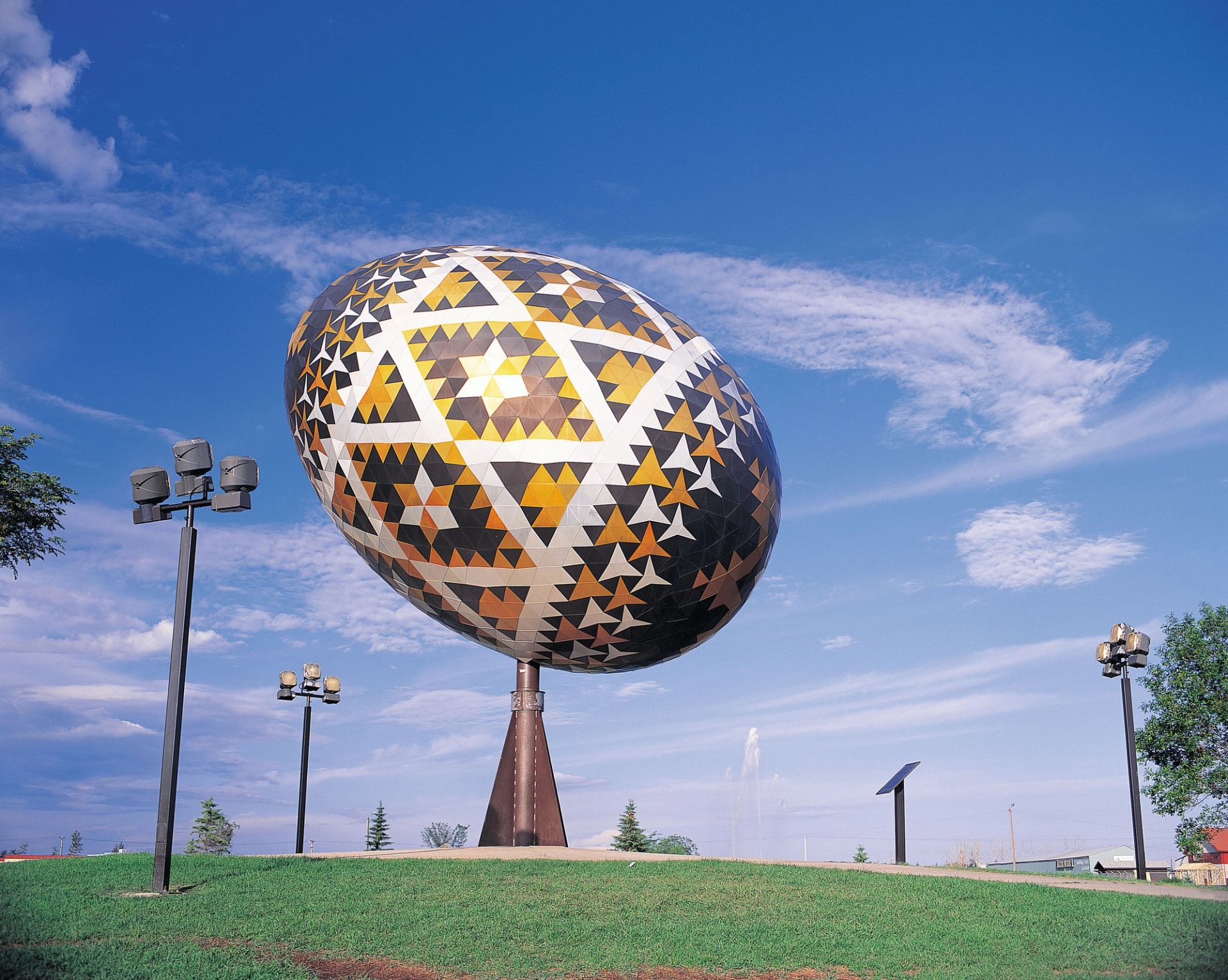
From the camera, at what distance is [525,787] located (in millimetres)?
25906

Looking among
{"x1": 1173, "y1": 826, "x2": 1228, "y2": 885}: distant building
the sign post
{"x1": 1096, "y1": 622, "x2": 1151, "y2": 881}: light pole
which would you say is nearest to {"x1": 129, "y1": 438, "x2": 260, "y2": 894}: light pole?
the sign post

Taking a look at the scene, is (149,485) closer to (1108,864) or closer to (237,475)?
(237,475)

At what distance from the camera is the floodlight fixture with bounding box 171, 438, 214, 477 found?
1658 centimetres

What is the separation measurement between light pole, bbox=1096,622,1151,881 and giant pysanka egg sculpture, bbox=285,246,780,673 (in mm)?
9821

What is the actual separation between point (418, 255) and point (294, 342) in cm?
392

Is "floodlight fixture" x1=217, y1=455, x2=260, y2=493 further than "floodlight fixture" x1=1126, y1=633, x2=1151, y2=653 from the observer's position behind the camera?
No

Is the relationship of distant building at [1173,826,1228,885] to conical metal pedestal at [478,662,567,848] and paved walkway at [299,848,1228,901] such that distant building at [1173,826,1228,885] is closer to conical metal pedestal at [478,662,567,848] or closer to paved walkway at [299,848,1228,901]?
paved walkway at [299,848,1228,901]

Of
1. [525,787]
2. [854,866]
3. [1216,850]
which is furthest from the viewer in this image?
[1216,850]

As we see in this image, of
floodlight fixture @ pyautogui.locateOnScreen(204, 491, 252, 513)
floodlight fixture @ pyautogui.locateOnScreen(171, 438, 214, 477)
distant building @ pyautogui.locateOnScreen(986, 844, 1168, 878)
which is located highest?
floodlight fixture @ pyautogui.locateOnScreen(171, 438, 214, 477)

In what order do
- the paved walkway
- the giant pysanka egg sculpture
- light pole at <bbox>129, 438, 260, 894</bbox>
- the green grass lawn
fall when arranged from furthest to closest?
the giant pysanka egg sculpture, the paved walkway, light pole at <bbox>129, 438, 260, 894</bbox>, the green grass lawn

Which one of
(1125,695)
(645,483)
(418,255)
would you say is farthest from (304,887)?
(1125,695)

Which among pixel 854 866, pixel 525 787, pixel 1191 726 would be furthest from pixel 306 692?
pixel 1191 726

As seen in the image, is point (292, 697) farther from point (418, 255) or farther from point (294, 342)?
point (418, 255)

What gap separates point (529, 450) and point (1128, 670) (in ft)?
56.0
